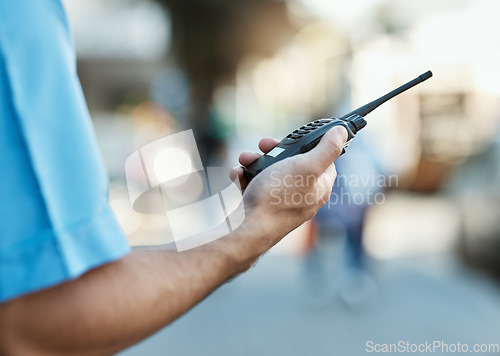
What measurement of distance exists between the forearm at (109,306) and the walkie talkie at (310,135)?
0.45m

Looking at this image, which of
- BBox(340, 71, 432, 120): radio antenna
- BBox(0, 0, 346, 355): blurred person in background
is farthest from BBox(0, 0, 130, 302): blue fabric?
BBox(340, 71, 432, 120): radio antenna

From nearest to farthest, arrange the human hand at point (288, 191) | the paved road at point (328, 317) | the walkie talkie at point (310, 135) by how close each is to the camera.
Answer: the human hand at point (288, 191)
the walkie talkie at point (310, 135)
the paved road at point (328, 317)

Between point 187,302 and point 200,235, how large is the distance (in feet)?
0.69

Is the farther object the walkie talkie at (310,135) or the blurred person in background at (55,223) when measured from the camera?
the walkie talkie at (310,135)

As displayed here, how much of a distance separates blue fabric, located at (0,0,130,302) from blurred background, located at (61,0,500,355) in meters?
0.16

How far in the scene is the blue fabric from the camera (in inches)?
27.5

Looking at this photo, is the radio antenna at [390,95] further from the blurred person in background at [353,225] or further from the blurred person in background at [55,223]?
the blurred person in background at [353,225]

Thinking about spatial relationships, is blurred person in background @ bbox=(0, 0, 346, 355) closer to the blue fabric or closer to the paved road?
the blue fabric

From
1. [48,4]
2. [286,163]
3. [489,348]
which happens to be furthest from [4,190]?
[489,348]

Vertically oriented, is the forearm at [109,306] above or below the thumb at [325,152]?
below

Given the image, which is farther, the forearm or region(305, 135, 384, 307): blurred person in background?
region(305, 135, 384, 307): blurred person in background

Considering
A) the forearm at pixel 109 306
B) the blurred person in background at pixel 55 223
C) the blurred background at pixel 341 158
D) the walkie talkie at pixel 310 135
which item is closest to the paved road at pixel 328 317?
the blurred background at pixel 341 158

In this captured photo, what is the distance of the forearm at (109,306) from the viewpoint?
707 millimetres

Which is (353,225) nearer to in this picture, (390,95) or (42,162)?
(390,95)
